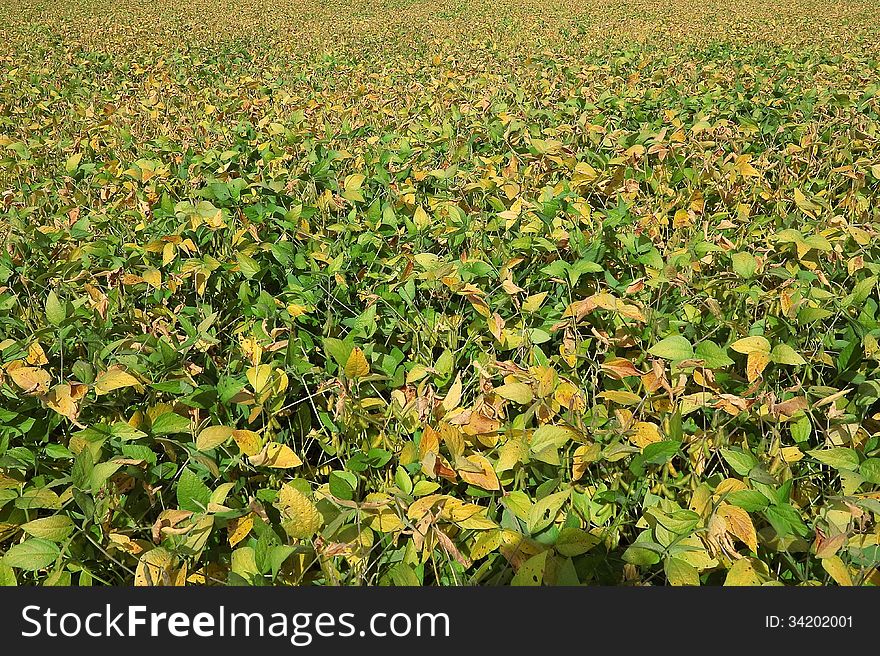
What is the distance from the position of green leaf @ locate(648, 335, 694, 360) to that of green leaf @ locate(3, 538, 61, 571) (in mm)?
1246

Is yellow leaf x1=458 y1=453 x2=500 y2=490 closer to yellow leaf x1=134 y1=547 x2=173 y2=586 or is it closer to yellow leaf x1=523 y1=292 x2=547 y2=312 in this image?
yellow leaf x1=134 y1=547 x2=173 y2=586

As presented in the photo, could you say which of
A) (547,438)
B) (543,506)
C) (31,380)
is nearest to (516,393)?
(547,438)

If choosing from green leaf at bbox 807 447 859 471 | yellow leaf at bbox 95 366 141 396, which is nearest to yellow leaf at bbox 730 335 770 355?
green leaf at bbox 807 447 859 471

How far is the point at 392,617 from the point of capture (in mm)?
1101

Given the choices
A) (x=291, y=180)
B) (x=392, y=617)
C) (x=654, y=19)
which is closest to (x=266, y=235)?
(x=291, y=180)

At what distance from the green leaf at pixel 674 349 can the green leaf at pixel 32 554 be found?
125 cm

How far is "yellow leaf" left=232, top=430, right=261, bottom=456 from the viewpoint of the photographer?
1.35 metres

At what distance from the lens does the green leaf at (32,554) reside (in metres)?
1.16

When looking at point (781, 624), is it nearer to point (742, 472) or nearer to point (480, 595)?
point (742, 472)

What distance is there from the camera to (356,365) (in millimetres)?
1541

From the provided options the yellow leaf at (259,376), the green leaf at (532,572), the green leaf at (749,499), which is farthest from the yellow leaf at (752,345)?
the yellow leaf at (259,376)

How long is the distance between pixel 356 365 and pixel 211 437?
360mm

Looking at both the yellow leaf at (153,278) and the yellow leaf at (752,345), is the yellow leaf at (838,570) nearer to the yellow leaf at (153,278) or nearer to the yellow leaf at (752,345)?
the yellow leaf at (752,345)

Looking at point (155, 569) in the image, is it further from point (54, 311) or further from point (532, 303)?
point (532, 303)
